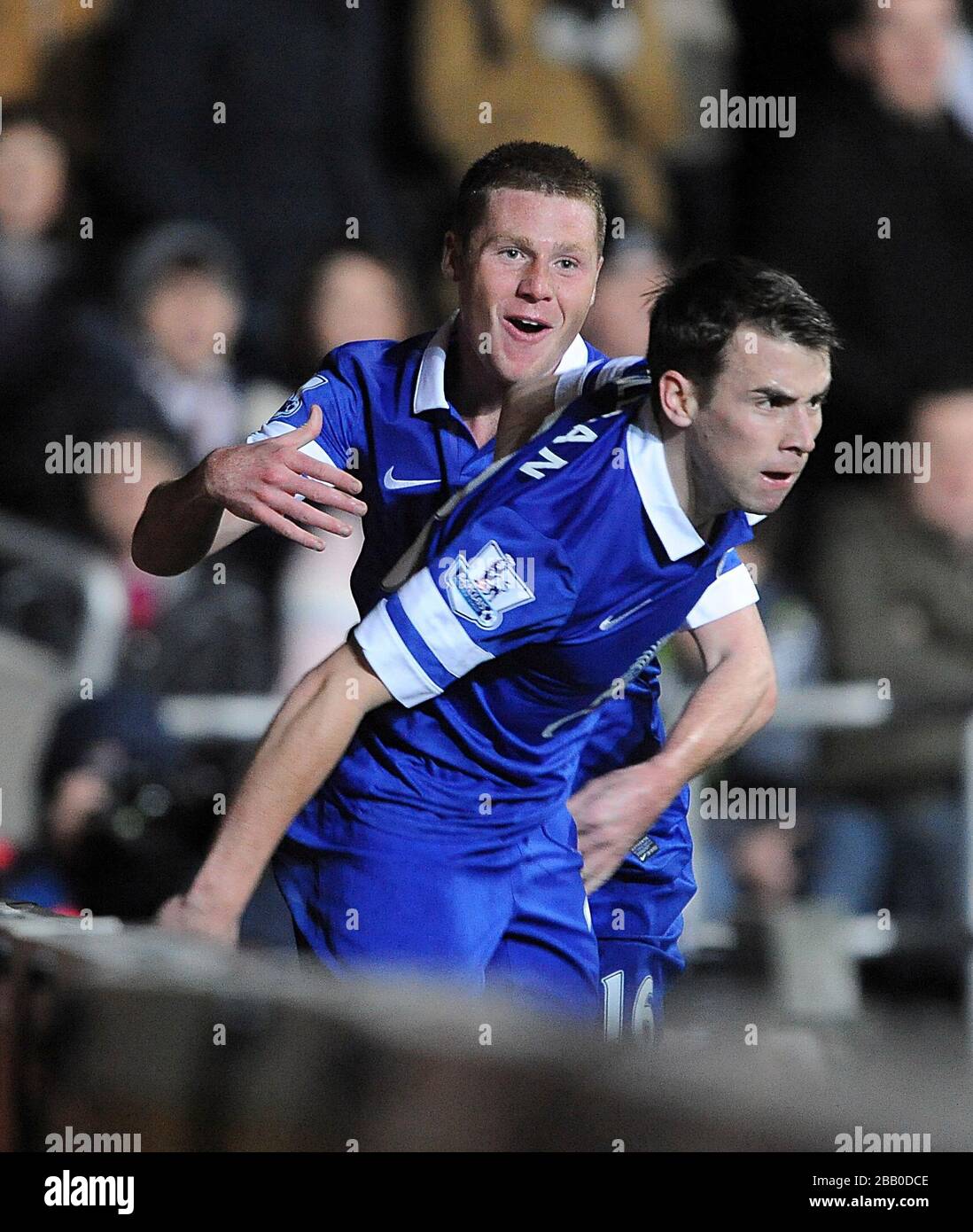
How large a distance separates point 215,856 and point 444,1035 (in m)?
1.18

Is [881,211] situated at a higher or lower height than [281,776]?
higher

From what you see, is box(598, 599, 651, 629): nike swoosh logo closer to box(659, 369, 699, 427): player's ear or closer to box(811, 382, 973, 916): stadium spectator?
box(659, 369, 699, 427): player's ear

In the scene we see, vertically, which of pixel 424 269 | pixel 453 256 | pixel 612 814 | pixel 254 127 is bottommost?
pixel 612 814

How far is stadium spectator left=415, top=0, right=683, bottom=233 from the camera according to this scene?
539 centimetres

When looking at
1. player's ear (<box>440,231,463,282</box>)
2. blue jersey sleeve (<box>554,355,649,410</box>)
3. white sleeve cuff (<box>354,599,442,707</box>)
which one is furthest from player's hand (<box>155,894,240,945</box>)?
player's ear (<box>440,231,463,282</box>)

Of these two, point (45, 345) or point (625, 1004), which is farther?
A: point (45, 345)

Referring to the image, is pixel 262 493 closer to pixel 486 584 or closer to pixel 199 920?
pixel 486 584

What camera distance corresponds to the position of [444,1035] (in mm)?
1250

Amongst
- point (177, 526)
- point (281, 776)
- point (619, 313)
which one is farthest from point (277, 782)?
point (619, 313)

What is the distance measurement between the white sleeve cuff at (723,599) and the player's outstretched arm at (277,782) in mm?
556

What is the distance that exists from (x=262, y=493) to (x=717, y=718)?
793 mm

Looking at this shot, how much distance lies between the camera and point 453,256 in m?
2.80

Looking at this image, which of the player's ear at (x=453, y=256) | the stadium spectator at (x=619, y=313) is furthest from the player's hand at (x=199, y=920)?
the stadium spectator at (x=619, y=313)

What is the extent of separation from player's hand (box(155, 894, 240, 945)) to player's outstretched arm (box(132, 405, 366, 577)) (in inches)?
18.2
